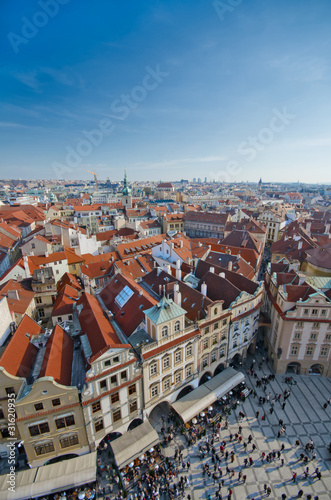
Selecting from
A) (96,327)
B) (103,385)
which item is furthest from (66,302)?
(103,385)

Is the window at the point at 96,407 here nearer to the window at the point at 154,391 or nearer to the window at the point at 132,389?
the window at the point at 132,389

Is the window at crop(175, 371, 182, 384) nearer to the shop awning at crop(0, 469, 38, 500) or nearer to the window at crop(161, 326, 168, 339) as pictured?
the window at crop(161, 326, 168, 339)

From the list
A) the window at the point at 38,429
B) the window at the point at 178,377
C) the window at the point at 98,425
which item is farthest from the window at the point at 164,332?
the window at the point at 38,429

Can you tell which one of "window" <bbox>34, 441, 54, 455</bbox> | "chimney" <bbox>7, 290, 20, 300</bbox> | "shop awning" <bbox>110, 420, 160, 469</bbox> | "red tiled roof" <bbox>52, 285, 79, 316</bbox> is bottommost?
"shop awning" <bbox>110, 420, 160, 469</bbox>

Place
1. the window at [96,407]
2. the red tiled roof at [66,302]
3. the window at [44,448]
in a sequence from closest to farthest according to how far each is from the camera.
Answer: the window at [44,448] < the window at [96,407] < the red tiled roof at [66,302]

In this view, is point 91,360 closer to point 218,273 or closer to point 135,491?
point 135,491

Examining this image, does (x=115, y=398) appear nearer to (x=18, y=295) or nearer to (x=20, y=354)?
(x=20, y=354)

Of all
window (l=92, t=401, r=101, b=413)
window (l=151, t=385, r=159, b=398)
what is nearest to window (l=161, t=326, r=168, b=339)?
window (l=151, t=385, r=159, b=398)
